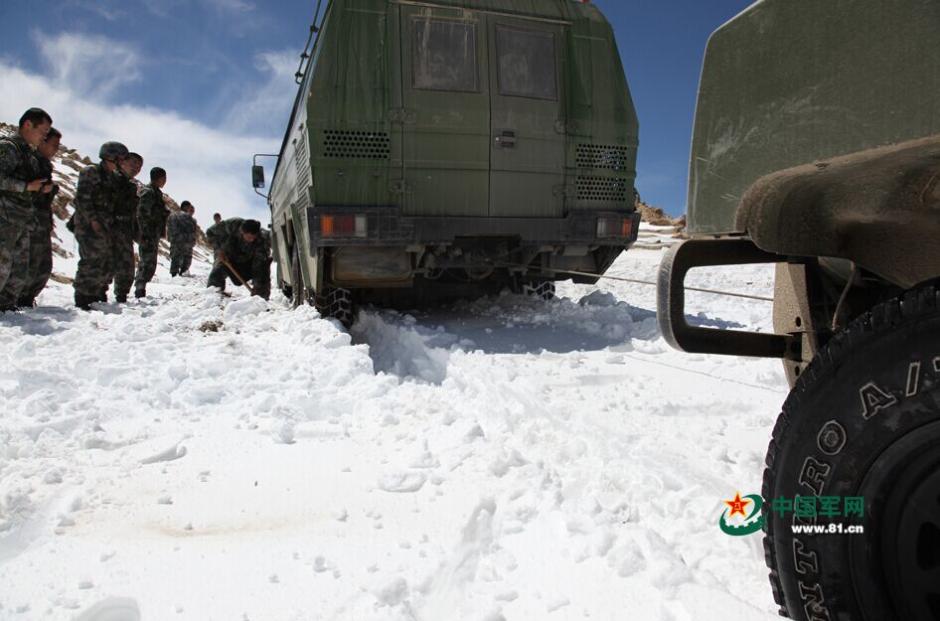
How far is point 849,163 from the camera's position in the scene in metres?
1.04

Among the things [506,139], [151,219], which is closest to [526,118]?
[506,139]

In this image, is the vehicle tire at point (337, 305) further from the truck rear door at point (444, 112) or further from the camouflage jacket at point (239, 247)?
the camouflage jacket at point (239, 247)

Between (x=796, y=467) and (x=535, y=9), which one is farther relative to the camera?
(x=535, y=9)

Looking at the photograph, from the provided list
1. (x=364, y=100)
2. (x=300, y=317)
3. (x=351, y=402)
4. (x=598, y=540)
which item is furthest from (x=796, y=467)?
(x=300, y=317)

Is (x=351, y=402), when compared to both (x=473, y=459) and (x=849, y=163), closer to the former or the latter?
(x=473, y=459)

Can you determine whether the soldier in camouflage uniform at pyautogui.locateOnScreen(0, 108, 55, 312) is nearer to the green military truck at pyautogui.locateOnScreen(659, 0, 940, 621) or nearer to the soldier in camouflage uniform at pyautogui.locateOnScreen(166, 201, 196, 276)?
the green military truck at pyautogui.locateOnScreen(659, 0, 940, 621)

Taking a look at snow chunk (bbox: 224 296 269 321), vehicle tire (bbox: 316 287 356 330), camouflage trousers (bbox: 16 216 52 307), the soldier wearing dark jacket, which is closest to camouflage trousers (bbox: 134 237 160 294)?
the soldier wearing dark jacket

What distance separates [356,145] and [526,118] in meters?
1.48

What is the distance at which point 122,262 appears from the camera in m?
7.66

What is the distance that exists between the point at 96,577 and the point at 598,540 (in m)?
1.37

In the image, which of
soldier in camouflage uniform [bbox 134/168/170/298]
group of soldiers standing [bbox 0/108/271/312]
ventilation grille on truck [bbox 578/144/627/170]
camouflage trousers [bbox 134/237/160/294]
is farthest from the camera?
soldier in camouflage uniform [bbox 134/168/170/298]

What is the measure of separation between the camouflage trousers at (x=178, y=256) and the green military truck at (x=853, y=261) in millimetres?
15785

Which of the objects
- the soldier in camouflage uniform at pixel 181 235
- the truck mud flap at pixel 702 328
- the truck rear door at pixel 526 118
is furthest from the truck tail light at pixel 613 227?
the soldier in camouflage uniform at pixel 181 235

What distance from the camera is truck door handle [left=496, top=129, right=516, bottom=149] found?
16.1ft
